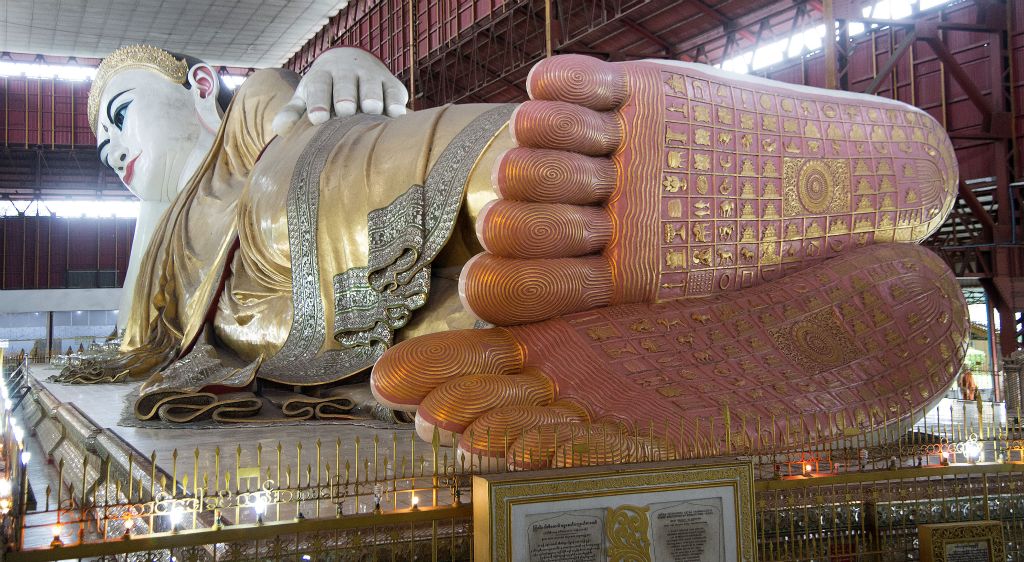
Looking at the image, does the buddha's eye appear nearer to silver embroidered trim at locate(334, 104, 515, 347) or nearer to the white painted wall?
silver embroidered trim at locate(334, 104, 515, 347)

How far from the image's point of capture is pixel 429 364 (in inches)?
91.6

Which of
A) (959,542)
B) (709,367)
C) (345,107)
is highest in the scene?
(345,107)

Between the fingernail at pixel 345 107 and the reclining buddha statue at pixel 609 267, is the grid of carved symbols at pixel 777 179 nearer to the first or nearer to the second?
the reclining buddha statue at pixel 609 267

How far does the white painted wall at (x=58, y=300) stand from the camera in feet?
42.8

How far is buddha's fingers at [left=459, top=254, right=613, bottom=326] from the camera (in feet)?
8.12

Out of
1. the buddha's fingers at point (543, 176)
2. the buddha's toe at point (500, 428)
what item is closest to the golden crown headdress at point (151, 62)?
the buddha's fingers at point (543, 176)

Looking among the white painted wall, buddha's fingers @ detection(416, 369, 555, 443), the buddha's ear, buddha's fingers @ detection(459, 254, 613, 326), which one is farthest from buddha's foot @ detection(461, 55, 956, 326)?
the white painted wall

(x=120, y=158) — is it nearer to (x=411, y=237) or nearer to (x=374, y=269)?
(x=374, y=269)

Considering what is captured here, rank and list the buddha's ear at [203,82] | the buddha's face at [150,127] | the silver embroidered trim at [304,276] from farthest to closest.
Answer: the buddha's ear at [203,82] < the buddha's face at [150,127] < the silver embroidered trim at [304,276]

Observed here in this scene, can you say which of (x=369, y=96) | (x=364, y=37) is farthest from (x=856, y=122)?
(x=364, y=37)

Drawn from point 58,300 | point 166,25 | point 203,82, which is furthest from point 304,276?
point 166,25

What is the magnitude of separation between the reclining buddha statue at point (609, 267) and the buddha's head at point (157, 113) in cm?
300

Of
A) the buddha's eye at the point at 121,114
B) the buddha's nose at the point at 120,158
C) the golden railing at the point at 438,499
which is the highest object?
the buddha's eye at the point at 121,114

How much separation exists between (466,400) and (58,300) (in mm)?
12991
